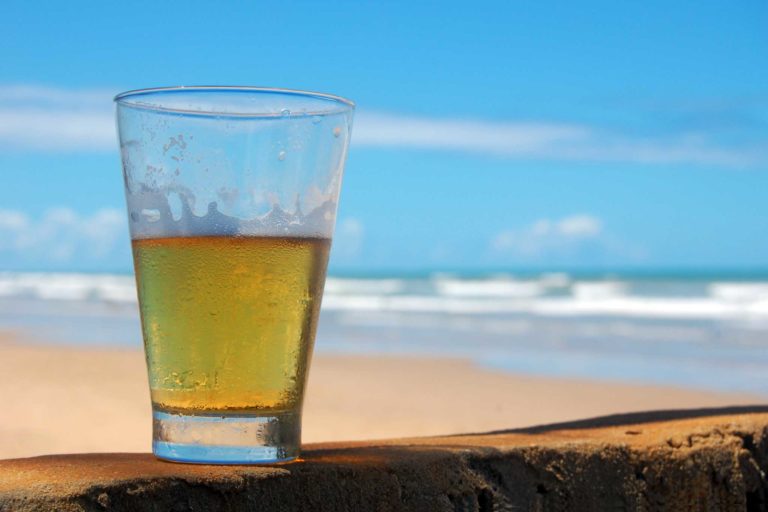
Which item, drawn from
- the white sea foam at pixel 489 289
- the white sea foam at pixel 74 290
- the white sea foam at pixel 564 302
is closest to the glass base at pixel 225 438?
the white sea foam at pixel 564 302

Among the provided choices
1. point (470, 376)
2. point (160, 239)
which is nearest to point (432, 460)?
point (160, 239)

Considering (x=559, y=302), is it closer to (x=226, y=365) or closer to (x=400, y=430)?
(x=400, y=430)

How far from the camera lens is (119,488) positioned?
129cm

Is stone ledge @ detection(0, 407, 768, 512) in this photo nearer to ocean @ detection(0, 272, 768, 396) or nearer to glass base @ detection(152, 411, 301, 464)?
glass base @ detection(152, 411, 301, 464)

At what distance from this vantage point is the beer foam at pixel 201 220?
138cm

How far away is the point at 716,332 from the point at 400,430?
9.17 metres

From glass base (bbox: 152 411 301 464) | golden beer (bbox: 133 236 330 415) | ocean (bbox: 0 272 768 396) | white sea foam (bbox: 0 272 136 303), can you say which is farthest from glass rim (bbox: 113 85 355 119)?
white sea foam (bbox: 0 272 136 303)

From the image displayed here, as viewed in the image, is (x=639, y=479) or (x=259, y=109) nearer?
(x=259, y=109)

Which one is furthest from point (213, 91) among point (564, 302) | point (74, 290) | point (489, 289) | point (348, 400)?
point (489, 289)

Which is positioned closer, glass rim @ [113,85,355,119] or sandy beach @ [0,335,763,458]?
glass rim @ [113,85,355,119]

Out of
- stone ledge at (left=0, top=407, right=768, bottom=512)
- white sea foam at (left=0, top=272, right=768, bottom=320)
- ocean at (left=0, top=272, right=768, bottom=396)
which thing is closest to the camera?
stone ledge at (left=0, top=407, right=768, bottom=512)

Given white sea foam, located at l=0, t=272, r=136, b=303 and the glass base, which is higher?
white sea foam, located at l=0, t=272, r=136, b=303

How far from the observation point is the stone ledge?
132 centimetres

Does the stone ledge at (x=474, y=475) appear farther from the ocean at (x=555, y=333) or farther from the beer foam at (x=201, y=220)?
the ocean at (x=555, y=333)
